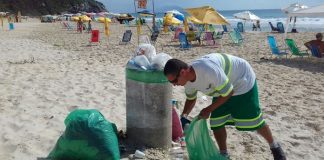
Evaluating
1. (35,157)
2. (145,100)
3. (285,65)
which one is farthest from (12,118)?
(285,65)

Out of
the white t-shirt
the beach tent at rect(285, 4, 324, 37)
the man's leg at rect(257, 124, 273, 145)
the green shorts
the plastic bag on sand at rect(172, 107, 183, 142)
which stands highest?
the beach tent at rect(285, 4, 324, 37)

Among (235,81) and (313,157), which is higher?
(235,81)

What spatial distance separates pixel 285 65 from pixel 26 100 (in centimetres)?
614

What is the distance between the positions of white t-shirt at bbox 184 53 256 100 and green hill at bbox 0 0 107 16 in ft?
240

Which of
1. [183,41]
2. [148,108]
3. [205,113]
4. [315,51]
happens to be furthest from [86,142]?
[183,41]

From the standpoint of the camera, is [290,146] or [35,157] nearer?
[35,157]

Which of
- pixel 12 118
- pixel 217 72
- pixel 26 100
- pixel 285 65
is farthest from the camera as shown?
pixel 285 65

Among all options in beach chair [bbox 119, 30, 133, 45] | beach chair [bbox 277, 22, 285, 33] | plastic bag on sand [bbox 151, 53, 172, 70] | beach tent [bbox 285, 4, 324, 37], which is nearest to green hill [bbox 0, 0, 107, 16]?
beach chair [bbox 277, 22, 285, 33]

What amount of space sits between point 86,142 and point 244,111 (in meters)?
1.19

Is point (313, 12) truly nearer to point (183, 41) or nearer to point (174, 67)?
point (183, 41)

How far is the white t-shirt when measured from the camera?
267 centimetres

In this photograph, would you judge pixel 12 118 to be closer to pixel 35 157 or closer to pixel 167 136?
pixel 35 157

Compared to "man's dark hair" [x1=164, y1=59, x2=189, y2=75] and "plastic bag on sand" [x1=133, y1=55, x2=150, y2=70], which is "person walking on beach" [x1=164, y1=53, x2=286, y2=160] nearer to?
"man's dark hair" [x1=164, y1=59, x2=189, y2=75]

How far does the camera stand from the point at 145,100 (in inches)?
133
